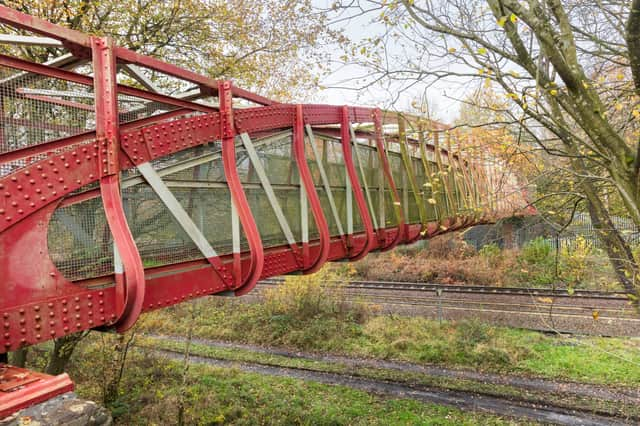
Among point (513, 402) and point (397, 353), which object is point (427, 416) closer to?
point (513, 402)

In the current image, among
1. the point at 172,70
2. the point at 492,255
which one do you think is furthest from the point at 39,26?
the point at 492,255

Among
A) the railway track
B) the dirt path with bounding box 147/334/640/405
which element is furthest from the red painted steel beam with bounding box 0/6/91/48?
the railway track

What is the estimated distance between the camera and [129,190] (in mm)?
4230

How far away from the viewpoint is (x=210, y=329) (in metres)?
18.7

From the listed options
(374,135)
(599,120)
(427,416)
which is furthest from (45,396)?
(427,416)

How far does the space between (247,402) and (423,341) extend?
270 inches

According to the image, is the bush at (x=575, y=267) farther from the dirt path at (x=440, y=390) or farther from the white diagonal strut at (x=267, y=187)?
the white diagonal strut at (x=267, y=187)

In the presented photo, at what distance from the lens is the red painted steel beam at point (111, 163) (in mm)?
3727

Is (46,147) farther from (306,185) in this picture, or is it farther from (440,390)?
(440,390)

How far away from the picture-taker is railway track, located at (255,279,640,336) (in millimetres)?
14859

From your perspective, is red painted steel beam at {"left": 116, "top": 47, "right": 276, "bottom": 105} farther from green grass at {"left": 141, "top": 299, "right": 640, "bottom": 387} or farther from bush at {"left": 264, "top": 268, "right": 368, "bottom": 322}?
bush at {"left": 264, "top": 268, "right": 368, "bottom": 322}

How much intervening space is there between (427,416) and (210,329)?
1107cm

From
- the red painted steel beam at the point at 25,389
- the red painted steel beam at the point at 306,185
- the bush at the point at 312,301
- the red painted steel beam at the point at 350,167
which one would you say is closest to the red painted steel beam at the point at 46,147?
the red painted steel beam at the point at 25,389

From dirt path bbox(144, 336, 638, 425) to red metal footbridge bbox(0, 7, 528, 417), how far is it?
7316 mm
